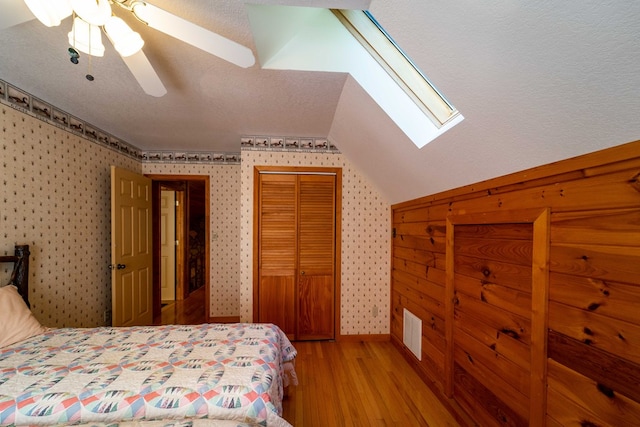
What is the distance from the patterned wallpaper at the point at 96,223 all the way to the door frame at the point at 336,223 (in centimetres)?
6

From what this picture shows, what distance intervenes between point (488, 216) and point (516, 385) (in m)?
0.90

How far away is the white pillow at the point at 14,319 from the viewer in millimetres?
1567

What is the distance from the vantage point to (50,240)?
84.0 inches

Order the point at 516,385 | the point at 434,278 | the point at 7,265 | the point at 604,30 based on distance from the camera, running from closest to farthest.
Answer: the point at 604,30, the point at 516,385, the point at 7,265, the point at 434,278

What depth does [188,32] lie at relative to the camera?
1.10 m

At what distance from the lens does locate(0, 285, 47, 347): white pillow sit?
1.57m

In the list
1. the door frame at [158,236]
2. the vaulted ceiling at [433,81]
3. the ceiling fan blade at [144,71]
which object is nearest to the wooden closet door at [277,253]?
the vaulted ceiling at [433,81]

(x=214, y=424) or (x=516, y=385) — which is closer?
(x=214, y=424)

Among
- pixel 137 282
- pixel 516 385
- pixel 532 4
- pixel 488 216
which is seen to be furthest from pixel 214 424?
pixel 137 282

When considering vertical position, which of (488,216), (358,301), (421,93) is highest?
(421,93)

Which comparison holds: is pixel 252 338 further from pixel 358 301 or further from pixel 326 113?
pixel 326 113

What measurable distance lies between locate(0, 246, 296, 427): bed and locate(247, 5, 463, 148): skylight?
1.73m

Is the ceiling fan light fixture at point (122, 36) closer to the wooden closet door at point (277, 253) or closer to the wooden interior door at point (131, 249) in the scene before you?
the wooden closet door at point (277, 253)

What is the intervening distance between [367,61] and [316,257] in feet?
6.78
